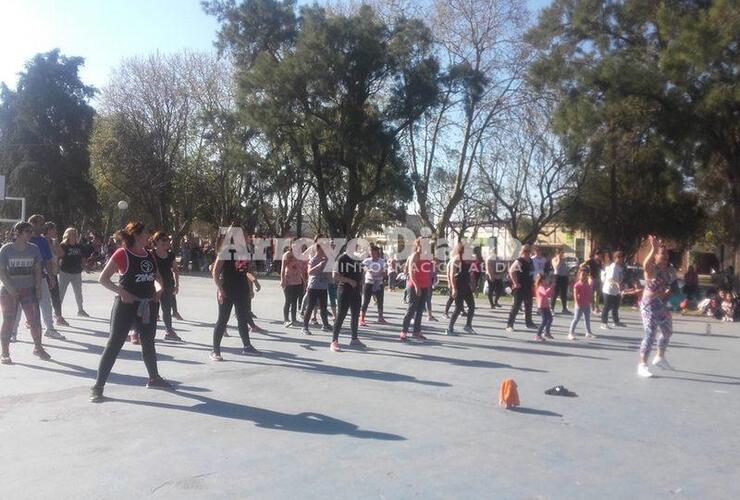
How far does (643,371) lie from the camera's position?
9.16 metres

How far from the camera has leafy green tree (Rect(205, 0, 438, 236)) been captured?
95.0 feet

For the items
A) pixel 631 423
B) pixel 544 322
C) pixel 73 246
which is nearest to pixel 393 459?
pixel 631 423

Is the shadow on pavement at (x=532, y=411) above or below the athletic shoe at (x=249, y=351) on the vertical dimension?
below

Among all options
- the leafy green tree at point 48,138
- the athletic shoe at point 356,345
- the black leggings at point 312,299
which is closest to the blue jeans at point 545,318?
the athletic shoe at point 356,345

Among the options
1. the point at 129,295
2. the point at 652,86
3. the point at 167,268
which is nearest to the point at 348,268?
the point at 167,268

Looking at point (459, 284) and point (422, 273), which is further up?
point (422, 273)

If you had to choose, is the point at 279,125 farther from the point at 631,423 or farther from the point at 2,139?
the point at 2,139

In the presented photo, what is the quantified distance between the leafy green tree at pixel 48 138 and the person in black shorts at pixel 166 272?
40995mm

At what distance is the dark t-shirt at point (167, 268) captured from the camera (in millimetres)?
11258

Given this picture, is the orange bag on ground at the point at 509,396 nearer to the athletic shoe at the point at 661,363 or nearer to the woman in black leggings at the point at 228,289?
the athletic shoe at the point at 661,363

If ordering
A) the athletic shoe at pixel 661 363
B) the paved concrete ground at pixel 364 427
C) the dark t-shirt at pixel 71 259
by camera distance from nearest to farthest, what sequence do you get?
the paved concrete ground at pixel 364 427, the athletic shoe at pixel 661 363, the dark t-shirt at pixel 71 259

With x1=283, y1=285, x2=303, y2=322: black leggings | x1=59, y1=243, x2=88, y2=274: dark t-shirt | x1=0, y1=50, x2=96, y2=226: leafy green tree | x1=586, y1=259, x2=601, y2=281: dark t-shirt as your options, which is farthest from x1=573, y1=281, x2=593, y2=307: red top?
x1=0, y1=50, x2=96, y2=226: leafy green tree

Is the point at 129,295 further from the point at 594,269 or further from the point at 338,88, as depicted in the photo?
the point at 338,88

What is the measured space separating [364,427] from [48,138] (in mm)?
48811
